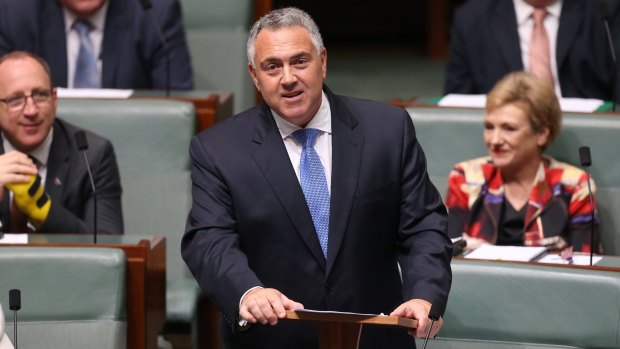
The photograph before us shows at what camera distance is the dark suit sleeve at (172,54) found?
238cm

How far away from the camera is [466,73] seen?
236cm

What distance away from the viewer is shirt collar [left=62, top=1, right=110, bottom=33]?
2.30m

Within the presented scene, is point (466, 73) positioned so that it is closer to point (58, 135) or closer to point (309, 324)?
point (58, 135)

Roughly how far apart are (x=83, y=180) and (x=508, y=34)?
865mm

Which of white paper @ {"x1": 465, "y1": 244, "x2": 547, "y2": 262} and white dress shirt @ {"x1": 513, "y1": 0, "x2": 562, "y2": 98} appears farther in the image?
white dress shirt @ {"x1": 513, "y1": 0, "x2": 562, "y2": 98}

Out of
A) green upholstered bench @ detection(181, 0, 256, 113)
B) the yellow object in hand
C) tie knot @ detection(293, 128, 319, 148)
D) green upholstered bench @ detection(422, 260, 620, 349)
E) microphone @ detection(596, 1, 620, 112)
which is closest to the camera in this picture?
tie knot @ detection(293, 128, 319, 148)

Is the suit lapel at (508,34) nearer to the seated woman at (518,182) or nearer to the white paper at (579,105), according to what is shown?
the white paper at (579,105)

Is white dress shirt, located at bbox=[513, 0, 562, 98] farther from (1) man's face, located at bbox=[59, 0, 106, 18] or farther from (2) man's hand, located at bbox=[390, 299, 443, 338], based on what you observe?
Result: (2) man's hand, located at bbox=[390, 299, 443, 338]

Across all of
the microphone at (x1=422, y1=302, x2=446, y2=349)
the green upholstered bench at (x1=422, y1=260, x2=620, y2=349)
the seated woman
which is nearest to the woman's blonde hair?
the seated woman

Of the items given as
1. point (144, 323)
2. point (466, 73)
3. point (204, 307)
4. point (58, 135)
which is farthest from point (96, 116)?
point (466, 73)

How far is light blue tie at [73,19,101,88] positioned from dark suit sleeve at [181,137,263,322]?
3.27ft

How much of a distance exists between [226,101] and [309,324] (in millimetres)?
976

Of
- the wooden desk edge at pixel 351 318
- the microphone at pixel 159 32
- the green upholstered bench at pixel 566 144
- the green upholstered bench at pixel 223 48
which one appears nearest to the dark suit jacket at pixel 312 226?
the wooden desk edge at pixel 351 318

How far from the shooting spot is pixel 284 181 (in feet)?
4.33
